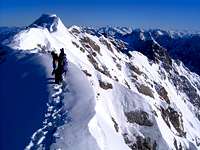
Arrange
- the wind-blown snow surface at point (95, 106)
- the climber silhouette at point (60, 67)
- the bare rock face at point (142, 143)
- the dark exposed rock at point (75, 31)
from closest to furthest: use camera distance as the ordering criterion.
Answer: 1. the wind-blown snow surface at point (95, 106)
2. the climber silhouette at point (60, 67)
3. the bare rock face at point (142, 143)
4. the dark exposed rock at point (75, 31)

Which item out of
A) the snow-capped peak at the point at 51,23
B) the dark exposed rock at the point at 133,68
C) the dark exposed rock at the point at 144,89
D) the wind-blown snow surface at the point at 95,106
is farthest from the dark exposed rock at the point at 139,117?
the dark exposed rock at the point at 133,68

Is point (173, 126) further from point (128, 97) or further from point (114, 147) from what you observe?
point (114, 147)

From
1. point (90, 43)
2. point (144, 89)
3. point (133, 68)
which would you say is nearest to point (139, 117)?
point (144, 89)

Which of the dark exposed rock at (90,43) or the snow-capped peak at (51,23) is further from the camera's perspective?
the dark exposed rock at (90,43)

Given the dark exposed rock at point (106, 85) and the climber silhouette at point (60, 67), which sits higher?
the dark exposed rock at point (106, 85)

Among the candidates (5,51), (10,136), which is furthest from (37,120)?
(5,51)

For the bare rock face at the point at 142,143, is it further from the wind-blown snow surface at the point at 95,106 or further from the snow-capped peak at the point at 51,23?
the snow-capped peak at the point at 51,23

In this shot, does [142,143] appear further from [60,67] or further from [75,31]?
[75,31]

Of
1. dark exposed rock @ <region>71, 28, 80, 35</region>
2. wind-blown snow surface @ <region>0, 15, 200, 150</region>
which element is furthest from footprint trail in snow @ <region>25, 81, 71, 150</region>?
dark exposed rock @ <region>71, 28, 80, 35</region>
